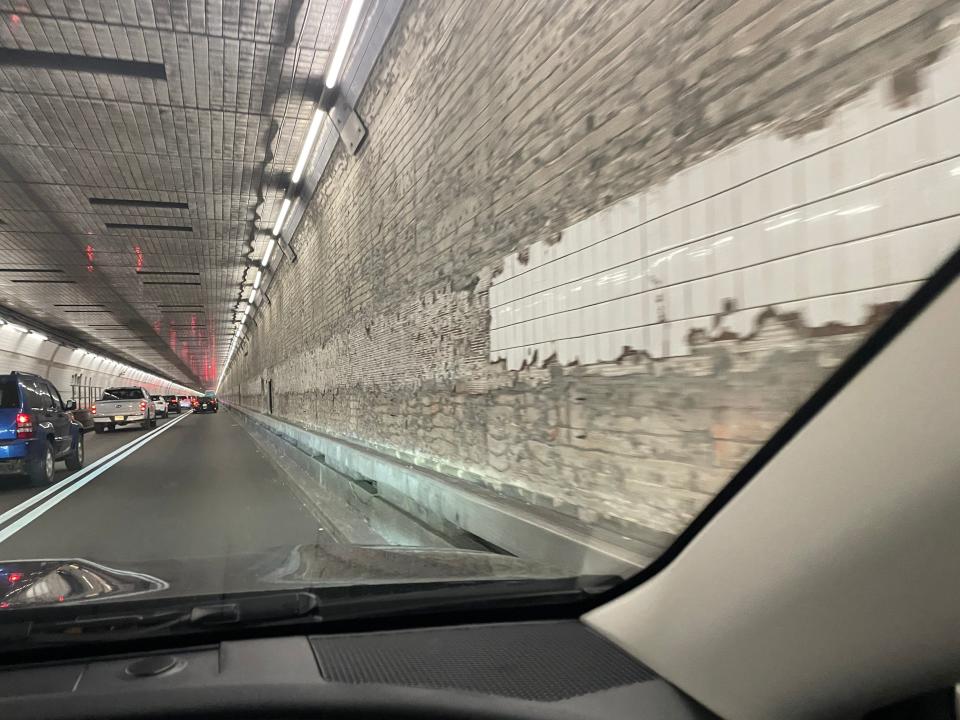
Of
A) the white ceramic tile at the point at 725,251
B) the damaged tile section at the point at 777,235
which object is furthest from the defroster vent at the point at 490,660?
the white ceramic tile at the point at 725,251

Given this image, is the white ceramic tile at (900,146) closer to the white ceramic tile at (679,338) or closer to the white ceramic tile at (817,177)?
the white ceramic tile at (817,177)

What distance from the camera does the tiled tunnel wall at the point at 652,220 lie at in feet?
8.99

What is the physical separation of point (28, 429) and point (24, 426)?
0.11m

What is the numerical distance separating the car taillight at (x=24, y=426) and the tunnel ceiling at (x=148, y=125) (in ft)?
16.4

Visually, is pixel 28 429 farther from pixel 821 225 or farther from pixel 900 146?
pixel 900 146

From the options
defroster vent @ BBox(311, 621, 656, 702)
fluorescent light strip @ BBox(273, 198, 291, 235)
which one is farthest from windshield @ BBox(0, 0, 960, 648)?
fluorescent light strip @ BBox(273, 198, 291, 235)

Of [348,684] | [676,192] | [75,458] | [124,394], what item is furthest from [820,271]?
[124,394]

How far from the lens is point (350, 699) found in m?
2.24

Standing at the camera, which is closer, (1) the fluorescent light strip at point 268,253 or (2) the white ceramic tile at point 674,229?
(2) the white ceramic tile at point 674,229

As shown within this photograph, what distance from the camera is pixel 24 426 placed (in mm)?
12008

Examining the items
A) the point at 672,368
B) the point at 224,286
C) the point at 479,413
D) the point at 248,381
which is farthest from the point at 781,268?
the point at 248,381

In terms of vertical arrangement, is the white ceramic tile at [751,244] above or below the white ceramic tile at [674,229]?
below

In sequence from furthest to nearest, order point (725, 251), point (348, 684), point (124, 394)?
1. point (124, 394)
2. point (725, 251)
3. point (348, 684)

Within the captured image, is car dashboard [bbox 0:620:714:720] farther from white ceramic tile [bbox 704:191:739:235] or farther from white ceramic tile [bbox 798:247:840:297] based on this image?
white ceramic tile [bbox 704:191:739:235]
